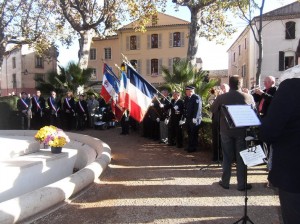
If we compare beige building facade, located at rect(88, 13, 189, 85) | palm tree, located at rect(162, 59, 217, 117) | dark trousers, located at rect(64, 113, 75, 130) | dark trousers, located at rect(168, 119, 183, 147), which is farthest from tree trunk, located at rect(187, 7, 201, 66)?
beige building facade, located at rect(88, 13, 189, 85)

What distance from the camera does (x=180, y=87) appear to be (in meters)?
13.2

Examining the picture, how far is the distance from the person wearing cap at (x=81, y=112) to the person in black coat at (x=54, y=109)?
92 centimetres

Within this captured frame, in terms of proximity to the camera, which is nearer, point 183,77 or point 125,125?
point 183,77

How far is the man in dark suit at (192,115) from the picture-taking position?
9.50m

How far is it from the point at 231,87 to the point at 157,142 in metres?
6.26

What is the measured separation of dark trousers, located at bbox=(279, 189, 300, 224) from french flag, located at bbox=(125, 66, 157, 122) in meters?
6.70

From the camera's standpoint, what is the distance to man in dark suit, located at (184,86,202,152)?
31.2 ft

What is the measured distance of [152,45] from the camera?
143ft

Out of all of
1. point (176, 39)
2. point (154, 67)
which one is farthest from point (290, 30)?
point (154, 67)

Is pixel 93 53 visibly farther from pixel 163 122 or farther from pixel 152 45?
pixel 163 122

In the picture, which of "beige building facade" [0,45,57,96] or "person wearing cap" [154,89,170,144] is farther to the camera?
"beige building facade" [0,45,57,96]

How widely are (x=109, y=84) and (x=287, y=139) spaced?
10.4m

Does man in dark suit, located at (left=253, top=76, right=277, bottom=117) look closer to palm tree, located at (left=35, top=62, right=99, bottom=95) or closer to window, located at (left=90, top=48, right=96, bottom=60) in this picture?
palm tree, located at (left=35, top=62, right=99, bottom=95)

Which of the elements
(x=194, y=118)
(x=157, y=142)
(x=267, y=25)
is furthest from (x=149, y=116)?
(x=267, y=25)
